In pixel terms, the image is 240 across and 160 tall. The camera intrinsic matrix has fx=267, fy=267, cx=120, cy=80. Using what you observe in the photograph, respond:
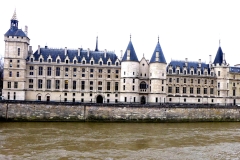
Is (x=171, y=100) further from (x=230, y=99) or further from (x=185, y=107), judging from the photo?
(x=230, y=99)

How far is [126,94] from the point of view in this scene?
49.2 metres

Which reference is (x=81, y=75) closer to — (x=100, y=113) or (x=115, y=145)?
(x=100, y=113)

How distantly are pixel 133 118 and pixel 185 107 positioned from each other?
29.8 feet

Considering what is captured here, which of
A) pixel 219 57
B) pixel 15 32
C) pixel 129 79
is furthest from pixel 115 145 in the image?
pixel 219 57

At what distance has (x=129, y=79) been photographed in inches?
1939

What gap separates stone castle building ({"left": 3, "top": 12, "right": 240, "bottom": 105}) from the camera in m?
47.5

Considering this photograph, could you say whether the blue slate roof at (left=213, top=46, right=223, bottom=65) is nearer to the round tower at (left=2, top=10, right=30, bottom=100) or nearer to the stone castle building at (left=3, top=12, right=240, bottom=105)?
the stone castle building at (left=3, top=12, right=240, bottom=105)

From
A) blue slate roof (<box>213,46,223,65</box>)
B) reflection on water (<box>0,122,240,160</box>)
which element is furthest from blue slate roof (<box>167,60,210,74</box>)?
reflection on water (<box>0,122,240,160</box>)

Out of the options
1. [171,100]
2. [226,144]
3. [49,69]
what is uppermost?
[49,69]

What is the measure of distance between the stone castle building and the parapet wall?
702cm

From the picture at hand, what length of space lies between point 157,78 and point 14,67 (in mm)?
26009

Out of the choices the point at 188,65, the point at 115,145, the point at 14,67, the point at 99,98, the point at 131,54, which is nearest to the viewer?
the point at 115,145

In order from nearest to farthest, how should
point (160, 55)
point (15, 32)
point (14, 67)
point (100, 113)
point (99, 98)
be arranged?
1. point (100, 113)
2. point (14, 67)
3. point (15, 32)
4. point (160, 55)
5. point (99, 98)

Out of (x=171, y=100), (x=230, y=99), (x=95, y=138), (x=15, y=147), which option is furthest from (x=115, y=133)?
(x=230, y=99)
